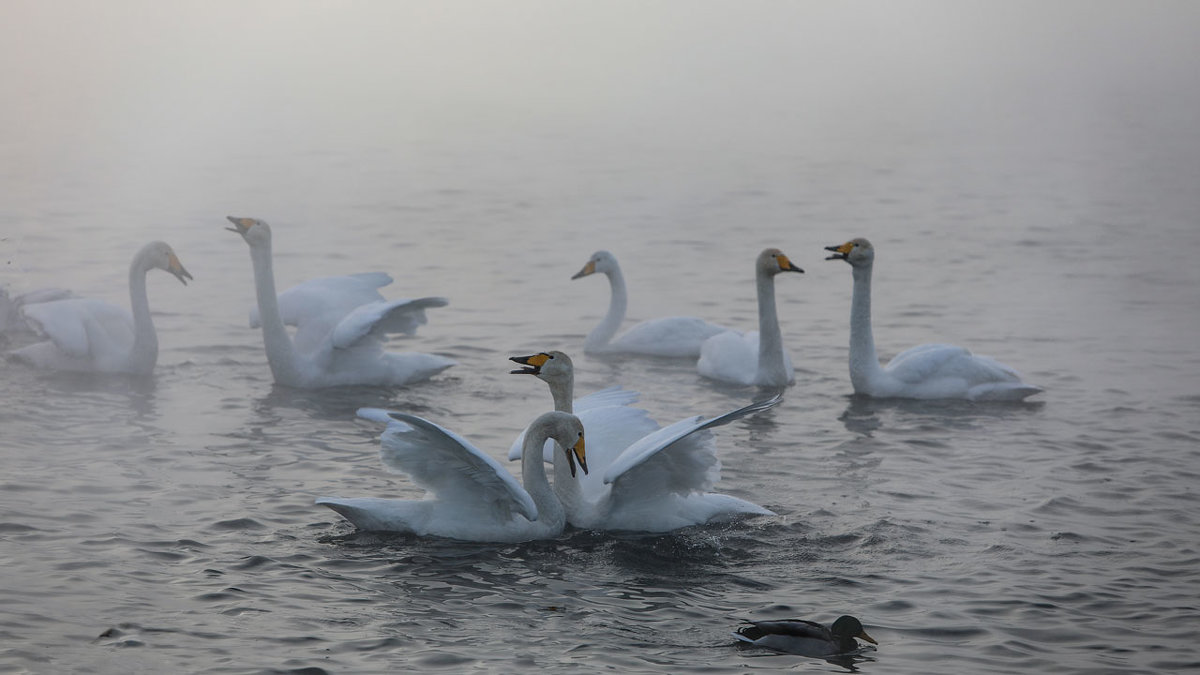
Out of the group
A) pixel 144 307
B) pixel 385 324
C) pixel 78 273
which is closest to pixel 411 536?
pixel 385 324

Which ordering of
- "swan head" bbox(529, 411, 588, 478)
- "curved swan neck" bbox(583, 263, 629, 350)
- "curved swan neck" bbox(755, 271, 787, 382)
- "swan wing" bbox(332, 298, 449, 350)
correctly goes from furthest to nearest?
"curved swan neck" bbox(583, 263, 629, 350) → "curved swan neck" bbox(755, 271, 787, 382) → "swan wing" bbox(332, 298, 449, 350) → "swan head" bbox(529, 411, 588, 478)

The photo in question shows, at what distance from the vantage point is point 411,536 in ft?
28.5

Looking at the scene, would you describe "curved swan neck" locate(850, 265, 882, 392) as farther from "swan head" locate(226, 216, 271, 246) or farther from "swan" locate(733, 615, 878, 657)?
"swan" locate(733, 615, 878, 657)

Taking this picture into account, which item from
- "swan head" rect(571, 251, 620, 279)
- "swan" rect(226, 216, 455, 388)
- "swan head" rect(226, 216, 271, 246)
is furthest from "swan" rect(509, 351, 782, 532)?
"swan head" rect(571, 251, 620, 279)

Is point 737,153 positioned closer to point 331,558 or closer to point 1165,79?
point 331,558

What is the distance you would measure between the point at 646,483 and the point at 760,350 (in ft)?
12.8

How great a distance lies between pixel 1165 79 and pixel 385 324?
50655 millimetres

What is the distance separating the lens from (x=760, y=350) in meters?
12.5

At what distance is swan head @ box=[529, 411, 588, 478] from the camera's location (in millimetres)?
8656

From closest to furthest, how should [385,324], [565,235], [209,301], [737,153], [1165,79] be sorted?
[385,324] < [209,301] < [565,235] < [737,153] < [1165,79]

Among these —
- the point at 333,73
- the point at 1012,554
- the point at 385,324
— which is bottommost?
the point at 1012,554

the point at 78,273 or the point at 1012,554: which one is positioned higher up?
the point at 78,273

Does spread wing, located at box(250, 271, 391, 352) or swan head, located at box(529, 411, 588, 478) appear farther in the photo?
spread wing, located at box(250, 271, 391, 352)

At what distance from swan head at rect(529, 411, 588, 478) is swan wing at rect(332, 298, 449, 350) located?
3.24 metres
